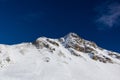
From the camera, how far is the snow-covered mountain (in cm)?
10411

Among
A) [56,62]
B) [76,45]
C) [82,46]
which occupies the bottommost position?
[56,62]

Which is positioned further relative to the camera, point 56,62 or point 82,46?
point 82,46

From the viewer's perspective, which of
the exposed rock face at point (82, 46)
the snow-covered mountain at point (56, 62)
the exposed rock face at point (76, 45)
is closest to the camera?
the snow-covered mountain at point (56, 62)

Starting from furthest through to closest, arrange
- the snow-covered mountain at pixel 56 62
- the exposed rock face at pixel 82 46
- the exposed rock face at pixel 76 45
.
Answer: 1. the exposed rock face at pixel 82 46
2. the exposed rock face at pixel 76 45
3. the snow-covered mountain at pixel 56 62

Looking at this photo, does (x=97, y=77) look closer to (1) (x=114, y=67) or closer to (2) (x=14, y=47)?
(1) (x=114, y=67)

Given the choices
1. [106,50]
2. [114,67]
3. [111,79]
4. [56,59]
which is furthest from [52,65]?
[106,50]

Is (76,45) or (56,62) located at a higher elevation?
(76,45)

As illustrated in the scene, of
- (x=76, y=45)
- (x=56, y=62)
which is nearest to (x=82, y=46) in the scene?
(x=76, y=45)

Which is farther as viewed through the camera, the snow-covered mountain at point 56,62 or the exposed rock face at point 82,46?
the exposed rock face at point 82,46

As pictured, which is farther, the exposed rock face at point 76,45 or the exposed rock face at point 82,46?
the exposed rock face at point 82,46

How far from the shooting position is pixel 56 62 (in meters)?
120

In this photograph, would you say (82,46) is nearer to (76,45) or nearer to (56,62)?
(76,45)

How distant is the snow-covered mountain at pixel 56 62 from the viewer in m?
104

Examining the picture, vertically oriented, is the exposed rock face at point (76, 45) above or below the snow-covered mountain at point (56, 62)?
above
